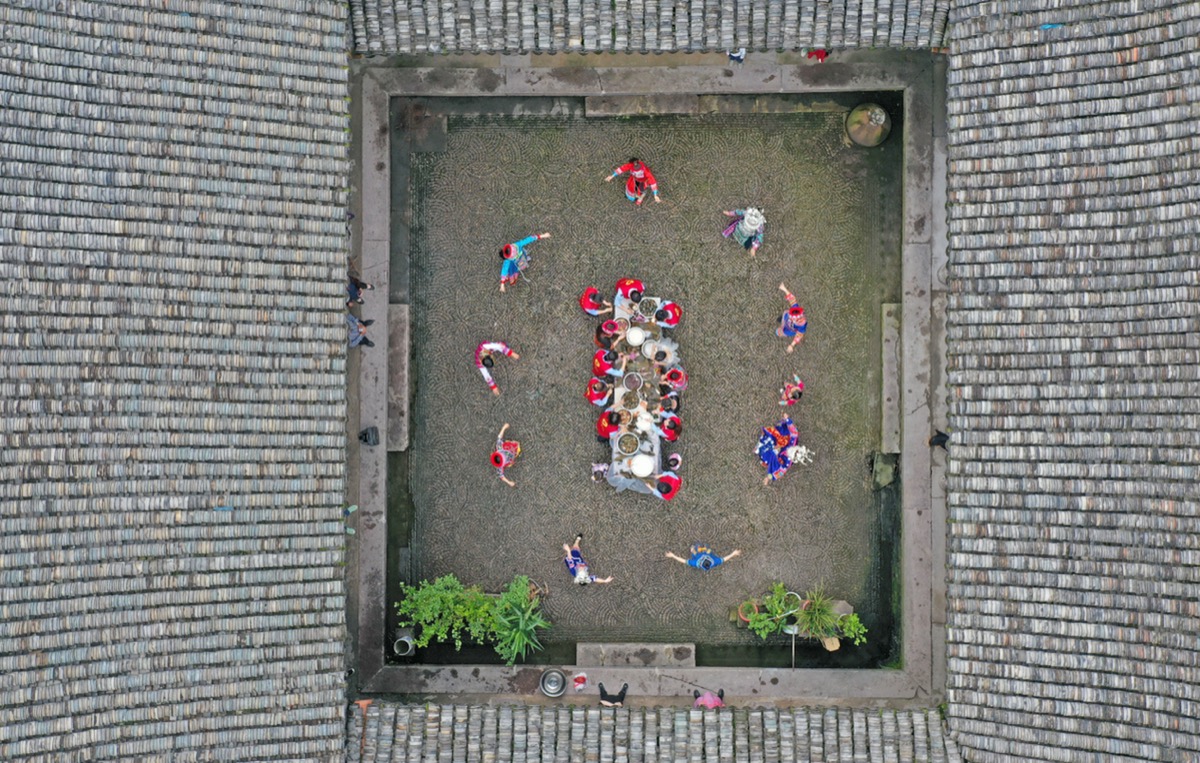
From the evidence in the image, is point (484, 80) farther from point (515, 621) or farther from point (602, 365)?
point (515, 621)

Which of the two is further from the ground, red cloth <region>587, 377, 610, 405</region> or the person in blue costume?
the person in blue costume

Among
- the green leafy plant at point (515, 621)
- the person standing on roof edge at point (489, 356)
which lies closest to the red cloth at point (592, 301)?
the person standing on roof edge at point (489, 356)

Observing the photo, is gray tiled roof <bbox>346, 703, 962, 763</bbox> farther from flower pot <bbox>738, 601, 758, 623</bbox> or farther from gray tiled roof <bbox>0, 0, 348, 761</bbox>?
flower pot <bbox>738, 601, 758, 623</bbox>

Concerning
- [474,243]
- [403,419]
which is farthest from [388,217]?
[403,419]

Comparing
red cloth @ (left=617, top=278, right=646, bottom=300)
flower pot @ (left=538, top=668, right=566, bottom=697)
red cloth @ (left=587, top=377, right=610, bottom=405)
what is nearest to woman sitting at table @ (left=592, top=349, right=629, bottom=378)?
red cloth @ (left=587, top=377, right=610, bottom=405)

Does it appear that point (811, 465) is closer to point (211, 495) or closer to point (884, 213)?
point (884, 213)

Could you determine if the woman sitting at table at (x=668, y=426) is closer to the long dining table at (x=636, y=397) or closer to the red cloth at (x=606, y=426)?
the long dining table at (x=636, y=397)

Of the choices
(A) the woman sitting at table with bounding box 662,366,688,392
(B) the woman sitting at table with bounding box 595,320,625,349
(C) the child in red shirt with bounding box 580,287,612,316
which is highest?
(C) the child in red shirt with bounding box 580,287,612,316
